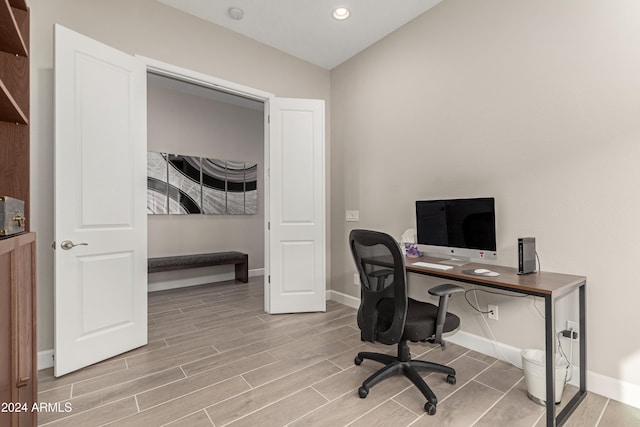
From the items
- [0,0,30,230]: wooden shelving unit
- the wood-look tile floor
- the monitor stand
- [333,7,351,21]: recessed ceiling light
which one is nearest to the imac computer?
the monitor stand

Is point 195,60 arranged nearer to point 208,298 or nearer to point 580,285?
point 208,298

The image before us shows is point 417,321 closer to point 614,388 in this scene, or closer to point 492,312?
point 492,312

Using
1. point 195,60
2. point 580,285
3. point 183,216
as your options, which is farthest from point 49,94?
point 580,285

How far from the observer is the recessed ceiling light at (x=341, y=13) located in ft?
9.28

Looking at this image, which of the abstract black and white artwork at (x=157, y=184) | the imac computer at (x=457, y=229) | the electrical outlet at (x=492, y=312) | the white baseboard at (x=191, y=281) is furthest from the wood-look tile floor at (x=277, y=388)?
the abstract black and white artwork at (x=157, y=184)

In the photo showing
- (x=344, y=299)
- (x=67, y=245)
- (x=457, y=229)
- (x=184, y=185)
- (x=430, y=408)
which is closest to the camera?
(x=430, y=408)

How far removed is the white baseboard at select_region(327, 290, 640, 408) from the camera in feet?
5.89

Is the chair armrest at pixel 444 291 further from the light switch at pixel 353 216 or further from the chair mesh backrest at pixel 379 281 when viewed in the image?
the light switch at pixel 353 216

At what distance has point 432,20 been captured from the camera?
2.81 m

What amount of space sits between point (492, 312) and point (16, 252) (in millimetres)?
2886

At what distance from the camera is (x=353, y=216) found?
11.9ft

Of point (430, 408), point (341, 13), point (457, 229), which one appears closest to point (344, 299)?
point (457, 229)

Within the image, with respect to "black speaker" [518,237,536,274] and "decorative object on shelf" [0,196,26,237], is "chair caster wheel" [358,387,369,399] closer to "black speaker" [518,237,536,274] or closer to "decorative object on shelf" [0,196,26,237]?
"black speaker" [518,237,536,274]

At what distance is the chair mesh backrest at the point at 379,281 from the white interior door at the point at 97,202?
1837 millimetres
